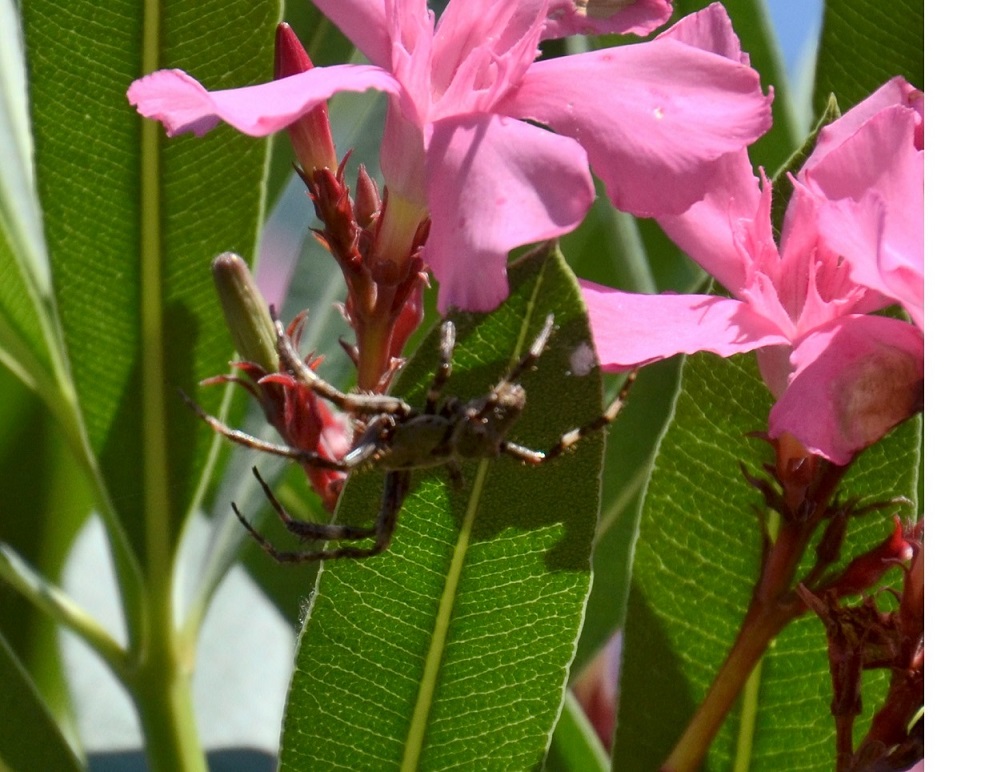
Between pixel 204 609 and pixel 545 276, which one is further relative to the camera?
pixel 204 609

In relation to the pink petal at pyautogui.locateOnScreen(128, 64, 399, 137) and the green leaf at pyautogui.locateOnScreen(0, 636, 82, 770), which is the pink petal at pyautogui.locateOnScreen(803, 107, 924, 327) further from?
the green leaf at pyautogui.locateOnScreen(0, 636, 82, 770)

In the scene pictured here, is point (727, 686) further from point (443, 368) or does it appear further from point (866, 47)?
point (866, 47)

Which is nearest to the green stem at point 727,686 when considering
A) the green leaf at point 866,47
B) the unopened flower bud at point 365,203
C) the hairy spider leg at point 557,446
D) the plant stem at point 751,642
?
the plant stem at point 751,642

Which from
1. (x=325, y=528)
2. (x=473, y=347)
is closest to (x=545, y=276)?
(x=473, y=347)

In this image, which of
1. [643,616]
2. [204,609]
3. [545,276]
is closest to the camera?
[545,276]

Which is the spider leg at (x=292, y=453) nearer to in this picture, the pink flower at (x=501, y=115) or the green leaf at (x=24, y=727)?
the pink flower at (x=501, y=115)

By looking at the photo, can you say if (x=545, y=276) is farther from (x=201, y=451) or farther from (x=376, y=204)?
(x=201, y=451)

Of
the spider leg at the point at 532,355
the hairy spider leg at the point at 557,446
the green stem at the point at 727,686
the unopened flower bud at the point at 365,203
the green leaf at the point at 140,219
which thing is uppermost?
the green leaf at the point at 140,219
